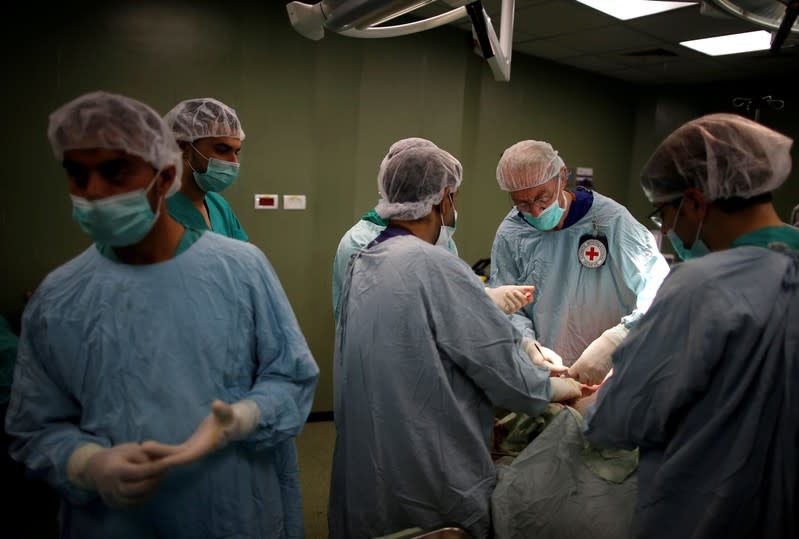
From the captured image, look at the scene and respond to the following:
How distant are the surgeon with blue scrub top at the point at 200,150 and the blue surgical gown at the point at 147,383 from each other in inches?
37.7

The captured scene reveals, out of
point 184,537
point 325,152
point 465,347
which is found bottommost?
point 184,537

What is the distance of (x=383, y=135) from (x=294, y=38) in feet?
2.86

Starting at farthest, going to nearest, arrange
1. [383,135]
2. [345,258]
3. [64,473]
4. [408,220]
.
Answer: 1. [383,135]
2. [345,258]
3. [408,220]
4. [64,473]

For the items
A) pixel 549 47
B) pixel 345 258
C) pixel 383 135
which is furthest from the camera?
pixel 549 47

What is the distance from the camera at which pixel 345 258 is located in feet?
8.05

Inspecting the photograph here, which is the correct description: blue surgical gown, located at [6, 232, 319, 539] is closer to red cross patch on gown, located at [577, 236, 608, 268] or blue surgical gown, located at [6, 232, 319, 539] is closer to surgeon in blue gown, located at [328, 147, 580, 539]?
surgeon in blue gown, located at [328, 147, 580, 539]

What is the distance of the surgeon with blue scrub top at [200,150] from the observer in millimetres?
2078

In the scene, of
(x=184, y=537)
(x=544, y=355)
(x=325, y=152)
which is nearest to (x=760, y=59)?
(x=325, y=152)

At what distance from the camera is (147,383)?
3.49 ft

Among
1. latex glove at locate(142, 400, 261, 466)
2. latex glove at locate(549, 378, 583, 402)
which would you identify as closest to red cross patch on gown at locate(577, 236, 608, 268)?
latex glove at locate(549, 378, 583, 402)

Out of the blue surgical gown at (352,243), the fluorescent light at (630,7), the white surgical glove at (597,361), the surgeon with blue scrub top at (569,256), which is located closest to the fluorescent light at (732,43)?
the fluorescent light at (630,7)

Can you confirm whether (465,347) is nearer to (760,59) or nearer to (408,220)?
(408,220)

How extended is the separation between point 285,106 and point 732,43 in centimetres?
349

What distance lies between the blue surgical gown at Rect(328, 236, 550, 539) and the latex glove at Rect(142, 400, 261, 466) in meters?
0.44
